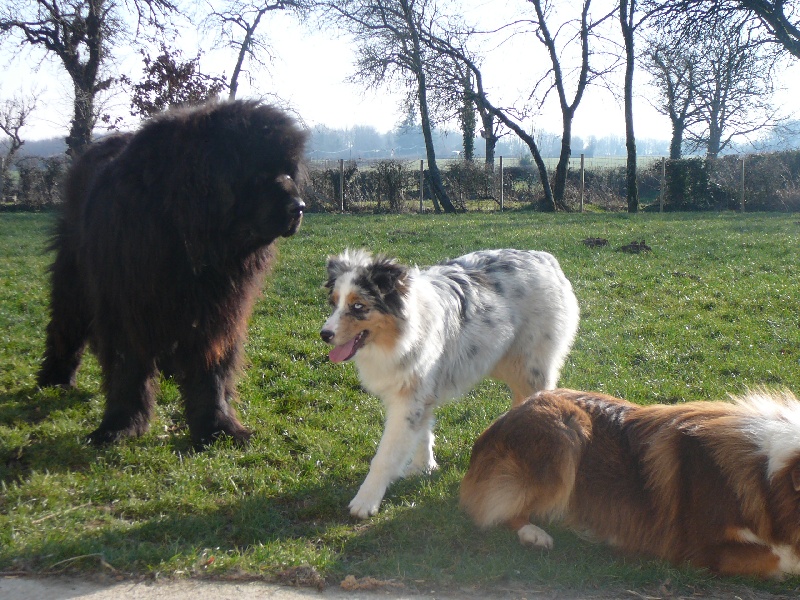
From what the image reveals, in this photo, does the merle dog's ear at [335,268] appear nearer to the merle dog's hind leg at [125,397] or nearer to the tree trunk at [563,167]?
the merle dog's hind leg at [125,397]

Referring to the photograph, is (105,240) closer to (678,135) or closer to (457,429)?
(457,429)

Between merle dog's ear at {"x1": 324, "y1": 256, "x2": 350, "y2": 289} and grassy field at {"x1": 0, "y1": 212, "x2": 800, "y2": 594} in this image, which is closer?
grassy field at {"x1": 0, "y1": 212, "x2": 800, "y2": 594}

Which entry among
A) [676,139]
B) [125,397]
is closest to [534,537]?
[125,397]

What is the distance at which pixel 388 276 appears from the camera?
4500mm

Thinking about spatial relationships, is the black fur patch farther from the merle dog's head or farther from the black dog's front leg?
the black dog's front leg

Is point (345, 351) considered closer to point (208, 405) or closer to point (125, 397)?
point (208, 405)

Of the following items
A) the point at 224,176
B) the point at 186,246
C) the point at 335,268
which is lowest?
the point at 335,268

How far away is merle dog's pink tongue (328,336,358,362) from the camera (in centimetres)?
445

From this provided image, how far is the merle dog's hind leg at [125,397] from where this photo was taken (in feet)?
17.1

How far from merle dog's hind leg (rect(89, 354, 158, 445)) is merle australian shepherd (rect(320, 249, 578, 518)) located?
1.74 m

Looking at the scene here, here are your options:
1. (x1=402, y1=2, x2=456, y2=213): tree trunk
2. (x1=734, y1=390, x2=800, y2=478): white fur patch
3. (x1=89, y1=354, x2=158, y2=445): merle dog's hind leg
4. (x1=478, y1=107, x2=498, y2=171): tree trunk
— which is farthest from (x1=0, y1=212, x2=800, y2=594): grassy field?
(x1=478, y1=107, x2=498, y2=171): tree trunk

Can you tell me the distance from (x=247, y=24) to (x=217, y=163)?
1075 inches

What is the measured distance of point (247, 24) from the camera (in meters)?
29.1

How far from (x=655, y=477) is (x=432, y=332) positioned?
175cm
